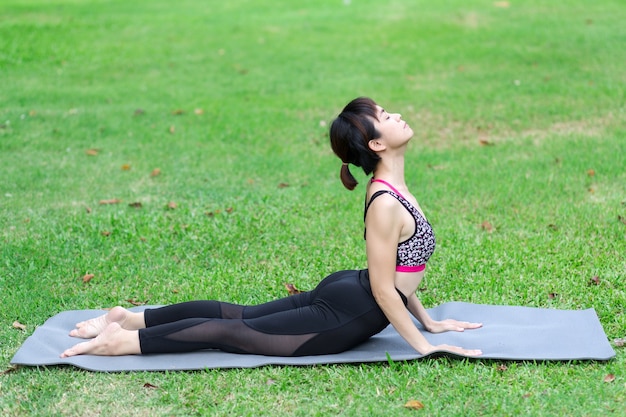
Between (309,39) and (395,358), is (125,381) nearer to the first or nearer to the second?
(395,358)

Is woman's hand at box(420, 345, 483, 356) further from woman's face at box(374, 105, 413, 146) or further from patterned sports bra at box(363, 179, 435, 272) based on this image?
woman's face at box(374, 105, 413, 146)

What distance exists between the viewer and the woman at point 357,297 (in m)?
4.04

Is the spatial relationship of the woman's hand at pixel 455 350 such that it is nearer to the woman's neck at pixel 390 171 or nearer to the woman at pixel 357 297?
the woman at pixel 357 297

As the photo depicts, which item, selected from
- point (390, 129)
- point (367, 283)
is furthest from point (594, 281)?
point (390, 129)

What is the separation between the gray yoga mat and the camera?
415 cm

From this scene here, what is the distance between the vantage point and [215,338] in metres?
4.21

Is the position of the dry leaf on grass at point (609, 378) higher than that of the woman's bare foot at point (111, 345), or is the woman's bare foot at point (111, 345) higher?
the woman's bare foot at point (111, 345)

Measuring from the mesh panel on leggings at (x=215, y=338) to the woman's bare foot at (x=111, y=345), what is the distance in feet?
0.17

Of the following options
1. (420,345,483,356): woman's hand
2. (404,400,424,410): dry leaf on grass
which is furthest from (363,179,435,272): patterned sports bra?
(404,400,424,410): dry leaf on grass

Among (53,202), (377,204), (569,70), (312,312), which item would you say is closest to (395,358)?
(312,312)

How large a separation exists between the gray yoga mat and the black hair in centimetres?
94

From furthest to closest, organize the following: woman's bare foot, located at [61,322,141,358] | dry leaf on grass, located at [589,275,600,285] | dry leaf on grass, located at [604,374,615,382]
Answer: dry leaf on grass, located at [589,275,600,285] < woman's bare foot, located at [61,322,141,358] < dry leaf on grass, located at [604,374,615,382]

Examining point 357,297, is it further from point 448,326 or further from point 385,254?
point 448,326

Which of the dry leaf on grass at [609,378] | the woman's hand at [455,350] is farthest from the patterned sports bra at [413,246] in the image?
the dry leaf on grass at [609,378]
